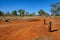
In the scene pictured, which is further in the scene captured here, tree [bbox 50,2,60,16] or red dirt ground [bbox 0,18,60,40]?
tree [bbox 50,2,60,16]

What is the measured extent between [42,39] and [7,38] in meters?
2.80

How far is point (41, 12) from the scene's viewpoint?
6712 cm

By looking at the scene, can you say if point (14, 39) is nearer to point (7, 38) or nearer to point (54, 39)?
point (7, 38)

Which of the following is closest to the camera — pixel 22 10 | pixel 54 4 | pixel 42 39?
pixel 42 39

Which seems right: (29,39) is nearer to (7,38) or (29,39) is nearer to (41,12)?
(7,38)

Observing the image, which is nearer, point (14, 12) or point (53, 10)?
point (53, 10)

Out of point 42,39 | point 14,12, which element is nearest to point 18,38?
point 42,39

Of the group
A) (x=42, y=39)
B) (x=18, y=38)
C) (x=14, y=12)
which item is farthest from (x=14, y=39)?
(x=14, y=12)

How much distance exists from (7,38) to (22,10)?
182 ft

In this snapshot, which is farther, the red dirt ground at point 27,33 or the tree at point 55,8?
the tree at point 55,8

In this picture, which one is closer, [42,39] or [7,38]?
[42,39]

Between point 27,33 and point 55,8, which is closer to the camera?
point 27,33

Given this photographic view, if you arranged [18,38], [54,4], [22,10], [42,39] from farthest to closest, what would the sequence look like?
[22,10] < [54,4] < [18,38] < [42,39]

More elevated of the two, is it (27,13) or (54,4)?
(54,4)
